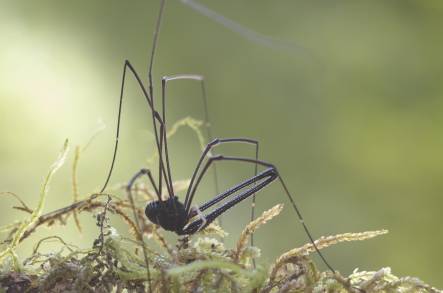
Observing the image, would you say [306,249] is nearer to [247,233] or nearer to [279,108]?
[247,233]

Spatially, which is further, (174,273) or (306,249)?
(306,249)

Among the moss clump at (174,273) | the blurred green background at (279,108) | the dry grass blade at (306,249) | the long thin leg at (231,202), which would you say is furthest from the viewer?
the blurred green background at (279,108)

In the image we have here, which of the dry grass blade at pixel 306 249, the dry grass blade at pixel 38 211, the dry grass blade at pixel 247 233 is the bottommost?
the dry grass blade at pixel 306 249

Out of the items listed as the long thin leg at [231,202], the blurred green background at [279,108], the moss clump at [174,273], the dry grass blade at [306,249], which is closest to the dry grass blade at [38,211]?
the moss clump at [174,273]

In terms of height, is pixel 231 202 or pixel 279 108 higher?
pixel 279 108

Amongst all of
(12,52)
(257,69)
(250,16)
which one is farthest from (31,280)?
(250,16)

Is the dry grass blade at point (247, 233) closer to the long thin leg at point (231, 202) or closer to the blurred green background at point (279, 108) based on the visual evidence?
the long thin leg at point (231, 202)

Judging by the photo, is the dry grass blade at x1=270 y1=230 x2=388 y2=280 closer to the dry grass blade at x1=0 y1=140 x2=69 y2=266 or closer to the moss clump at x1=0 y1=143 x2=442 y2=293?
the moss clump at x1=0 y1=143 x2=442 y2=293

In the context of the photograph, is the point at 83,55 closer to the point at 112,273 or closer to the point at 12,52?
the point at 12,52

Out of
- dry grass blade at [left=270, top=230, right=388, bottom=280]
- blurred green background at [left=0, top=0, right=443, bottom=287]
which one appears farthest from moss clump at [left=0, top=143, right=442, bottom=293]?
blurred green background at [left=0, top=0, right=443, bottom=287]

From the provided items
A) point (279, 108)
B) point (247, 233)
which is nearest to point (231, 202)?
point (247, 233)
